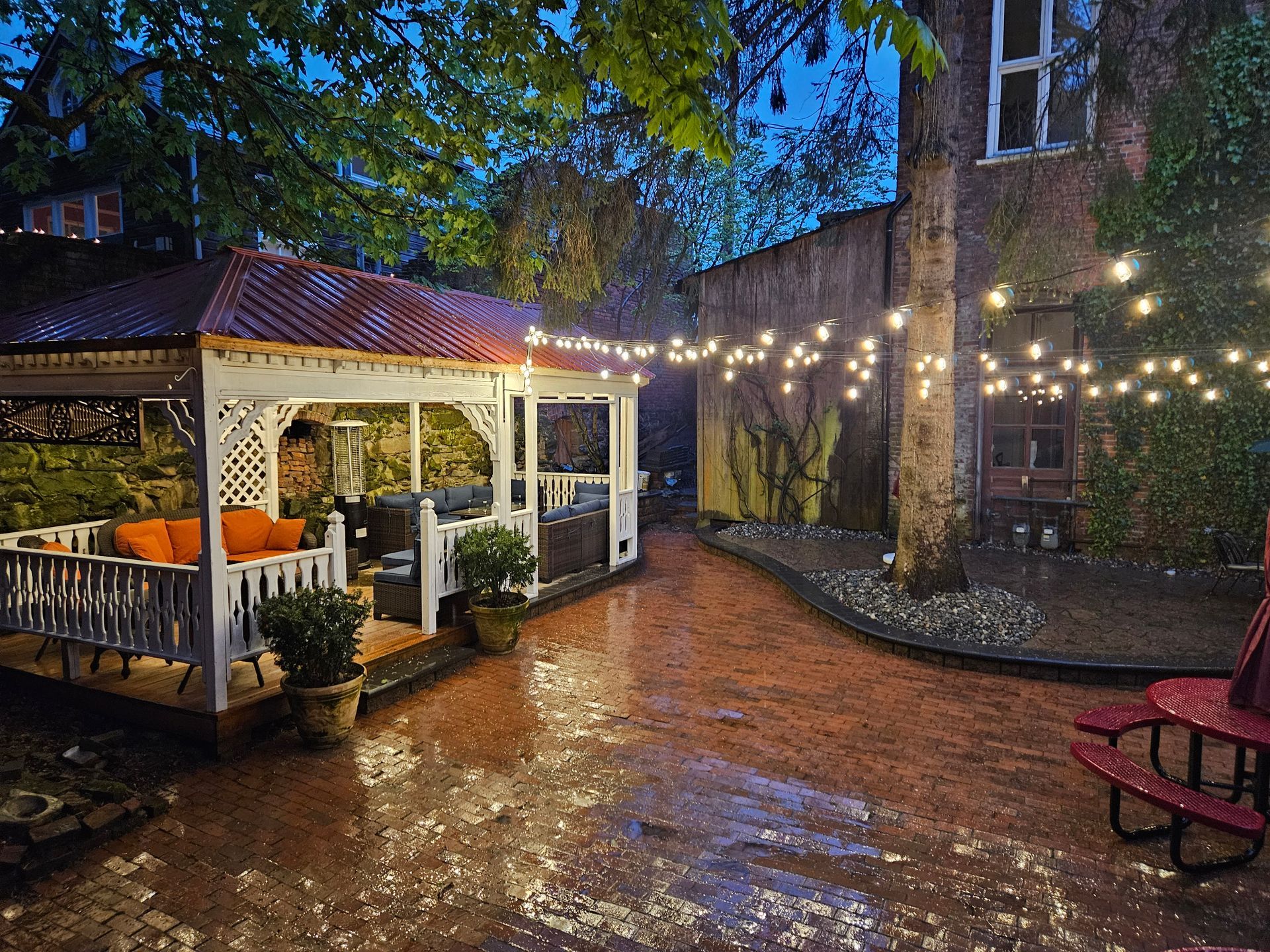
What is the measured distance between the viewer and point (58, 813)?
12.5ft

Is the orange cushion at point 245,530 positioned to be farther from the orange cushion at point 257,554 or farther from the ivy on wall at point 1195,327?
the ivy on wall at point 1195,327

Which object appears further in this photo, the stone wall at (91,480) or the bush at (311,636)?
the stone wall at (91,480)

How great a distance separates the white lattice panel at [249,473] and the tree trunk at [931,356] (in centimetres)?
730

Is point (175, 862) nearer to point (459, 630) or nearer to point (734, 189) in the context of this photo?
point (459, 630)

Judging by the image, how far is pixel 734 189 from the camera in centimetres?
2367

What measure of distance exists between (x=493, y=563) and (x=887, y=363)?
23.5ft

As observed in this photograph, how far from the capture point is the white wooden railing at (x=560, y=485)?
35.6 feet

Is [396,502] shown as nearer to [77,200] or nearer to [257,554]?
[257,554]

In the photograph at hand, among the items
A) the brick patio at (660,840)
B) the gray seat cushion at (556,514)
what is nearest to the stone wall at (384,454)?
the gray seat cushion at (556,514)

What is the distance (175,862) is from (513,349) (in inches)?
210

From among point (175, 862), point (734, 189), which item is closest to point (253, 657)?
point (175, 862)

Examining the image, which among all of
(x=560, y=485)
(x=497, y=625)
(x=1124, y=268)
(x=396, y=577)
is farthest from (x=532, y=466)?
(x=1124, y=268)

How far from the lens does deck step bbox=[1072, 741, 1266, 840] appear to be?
131 inches

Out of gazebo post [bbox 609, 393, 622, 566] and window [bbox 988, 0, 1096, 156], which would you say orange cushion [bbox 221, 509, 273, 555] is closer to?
gazebo post [bbox 609, 393, 622, 566]
